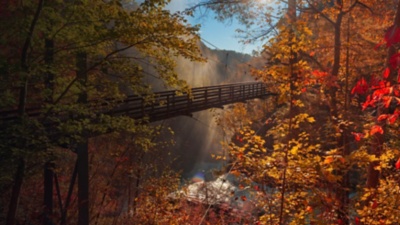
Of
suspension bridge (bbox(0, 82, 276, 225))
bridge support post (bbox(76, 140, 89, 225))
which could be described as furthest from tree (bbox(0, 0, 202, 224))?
bridge support post (bbox(76, 140, 89, 225))

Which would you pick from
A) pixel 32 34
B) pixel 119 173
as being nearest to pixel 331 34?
pixel 32 34

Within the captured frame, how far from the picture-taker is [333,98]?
737cm

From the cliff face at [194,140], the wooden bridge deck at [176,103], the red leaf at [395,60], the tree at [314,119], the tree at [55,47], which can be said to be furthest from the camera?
the cliff face at [194,140]

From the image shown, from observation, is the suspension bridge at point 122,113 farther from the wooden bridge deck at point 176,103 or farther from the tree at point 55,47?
the tree at point 55,47

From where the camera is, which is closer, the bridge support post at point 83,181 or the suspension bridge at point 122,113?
the suspension bridge at point 122,113

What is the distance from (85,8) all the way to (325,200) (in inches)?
188

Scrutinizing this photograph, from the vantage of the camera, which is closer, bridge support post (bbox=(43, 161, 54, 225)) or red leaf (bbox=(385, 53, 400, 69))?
red leaf (bbox=(385, 53, 400, 69))

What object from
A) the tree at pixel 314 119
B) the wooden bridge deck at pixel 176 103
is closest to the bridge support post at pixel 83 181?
the wooden bridge deck at pixel 176 103

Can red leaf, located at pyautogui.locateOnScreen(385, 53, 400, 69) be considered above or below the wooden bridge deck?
below

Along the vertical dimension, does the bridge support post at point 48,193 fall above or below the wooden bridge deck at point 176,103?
below

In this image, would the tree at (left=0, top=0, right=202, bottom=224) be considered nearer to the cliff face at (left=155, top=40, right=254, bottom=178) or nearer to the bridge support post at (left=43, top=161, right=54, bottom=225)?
the bridge support post at (left=43, top=161, right=54, bottom=225)

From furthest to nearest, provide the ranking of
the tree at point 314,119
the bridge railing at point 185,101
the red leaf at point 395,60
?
the bridge railing at point 185,101 < the tree at point 314,119 < the red leaf at point 395,60

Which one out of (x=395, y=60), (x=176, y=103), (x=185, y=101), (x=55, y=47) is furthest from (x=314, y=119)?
(x=176, y=103)

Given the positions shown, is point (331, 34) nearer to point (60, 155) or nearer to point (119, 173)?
point (60, 155)
